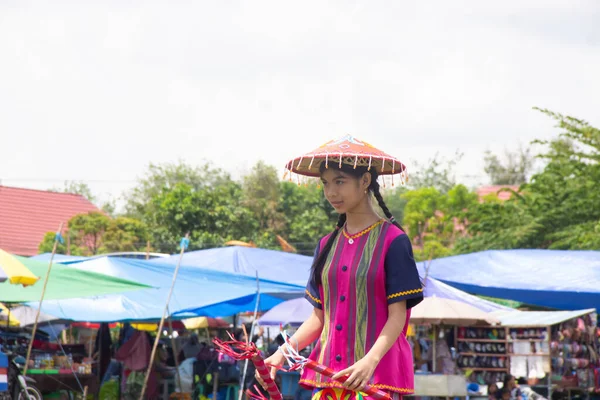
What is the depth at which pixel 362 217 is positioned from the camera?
369 cm

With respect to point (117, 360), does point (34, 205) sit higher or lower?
higher

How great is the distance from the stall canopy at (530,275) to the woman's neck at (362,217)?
9.72m

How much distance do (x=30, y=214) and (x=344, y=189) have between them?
115 ft

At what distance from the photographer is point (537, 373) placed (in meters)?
12.4

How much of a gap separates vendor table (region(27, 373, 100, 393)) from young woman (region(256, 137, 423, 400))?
9146 mm

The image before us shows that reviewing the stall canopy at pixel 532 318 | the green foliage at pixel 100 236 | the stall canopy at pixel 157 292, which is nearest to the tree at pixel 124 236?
the green foliage at pixel 100 236

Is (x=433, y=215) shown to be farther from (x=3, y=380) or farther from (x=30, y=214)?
(x=3, y=380)

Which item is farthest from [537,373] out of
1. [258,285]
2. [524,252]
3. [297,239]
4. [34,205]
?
[34,205]

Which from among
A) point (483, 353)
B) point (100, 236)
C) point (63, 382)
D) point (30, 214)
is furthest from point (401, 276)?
point (30, 214)

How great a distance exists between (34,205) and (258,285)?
2709 cm

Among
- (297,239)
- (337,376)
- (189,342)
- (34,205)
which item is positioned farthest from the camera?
(34,205)

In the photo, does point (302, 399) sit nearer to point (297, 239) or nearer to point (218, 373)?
point (218, 373)

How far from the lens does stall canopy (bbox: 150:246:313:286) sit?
46.7 feet

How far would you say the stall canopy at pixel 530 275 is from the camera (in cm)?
1304
